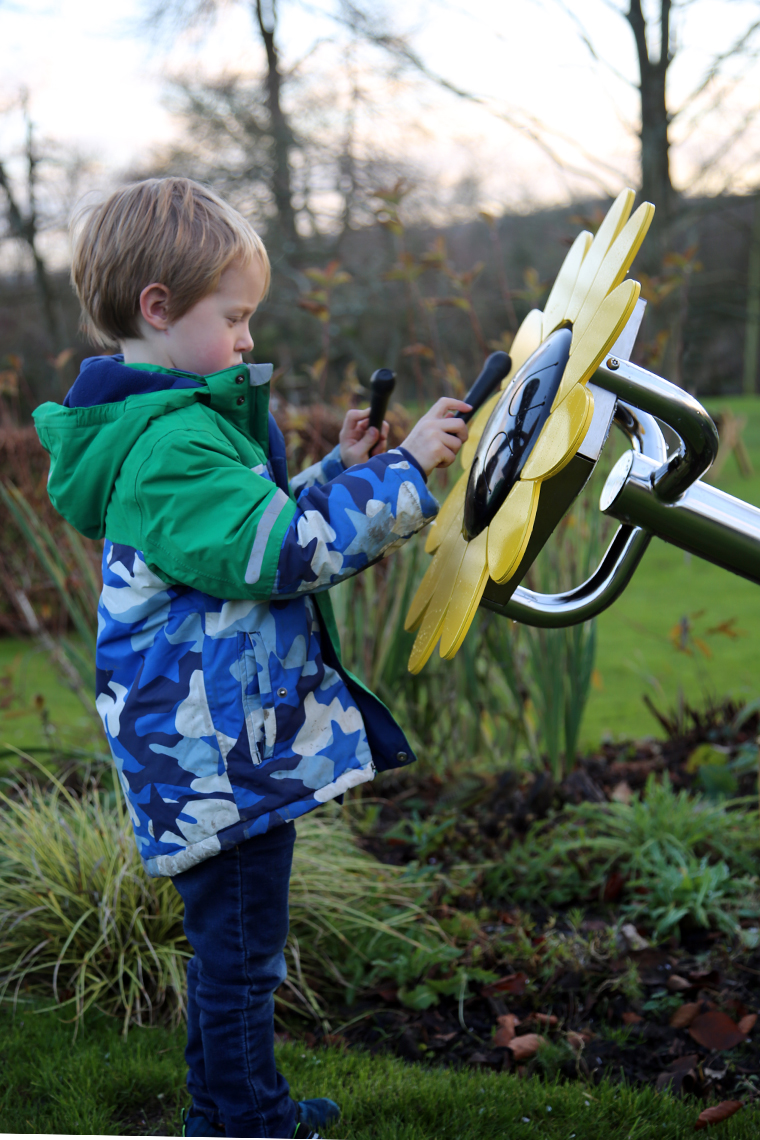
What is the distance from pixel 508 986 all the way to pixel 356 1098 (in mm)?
422

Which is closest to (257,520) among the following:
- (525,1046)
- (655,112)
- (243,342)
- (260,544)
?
(260,544)

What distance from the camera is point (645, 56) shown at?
13.7 feet

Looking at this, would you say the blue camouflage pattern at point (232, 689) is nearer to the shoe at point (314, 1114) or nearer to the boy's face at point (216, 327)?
the boy's face at point (216, 327)

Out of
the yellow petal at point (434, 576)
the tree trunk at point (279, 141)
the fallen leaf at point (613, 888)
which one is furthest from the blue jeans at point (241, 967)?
the tree trunk at point (279, 141)

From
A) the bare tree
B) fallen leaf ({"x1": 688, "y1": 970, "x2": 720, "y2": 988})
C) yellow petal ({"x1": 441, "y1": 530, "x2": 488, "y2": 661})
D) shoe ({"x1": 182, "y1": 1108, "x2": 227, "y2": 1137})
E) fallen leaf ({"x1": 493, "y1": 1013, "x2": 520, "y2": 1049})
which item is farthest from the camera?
the bare tree

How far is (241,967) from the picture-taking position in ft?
4.02

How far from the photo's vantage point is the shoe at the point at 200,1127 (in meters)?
1.31

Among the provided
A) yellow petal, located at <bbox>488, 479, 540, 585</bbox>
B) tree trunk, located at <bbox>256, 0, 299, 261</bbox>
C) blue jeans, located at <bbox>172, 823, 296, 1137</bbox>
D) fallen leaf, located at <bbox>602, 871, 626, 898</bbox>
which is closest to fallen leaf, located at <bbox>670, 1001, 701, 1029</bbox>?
fallen leaf, located at <bbox>602, 871, 626, 898</bbox>

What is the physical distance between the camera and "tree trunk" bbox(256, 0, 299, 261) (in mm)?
11953

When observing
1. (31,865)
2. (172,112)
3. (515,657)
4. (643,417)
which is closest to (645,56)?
(515,657)

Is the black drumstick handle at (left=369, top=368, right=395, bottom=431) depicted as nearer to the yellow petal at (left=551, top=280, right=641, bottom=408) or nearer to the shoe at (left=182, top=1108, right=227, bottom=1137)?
the yellow petal at (left=551, top=280, right=641, bottom=408)

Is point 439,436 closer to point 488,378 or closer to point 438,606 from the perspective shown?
point 488,378

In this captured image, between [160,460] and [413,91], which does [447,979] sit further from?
[413,91]

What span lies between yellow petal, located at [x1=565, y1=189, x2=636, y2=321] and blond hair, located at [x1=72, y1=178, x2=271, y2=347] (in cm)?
51
